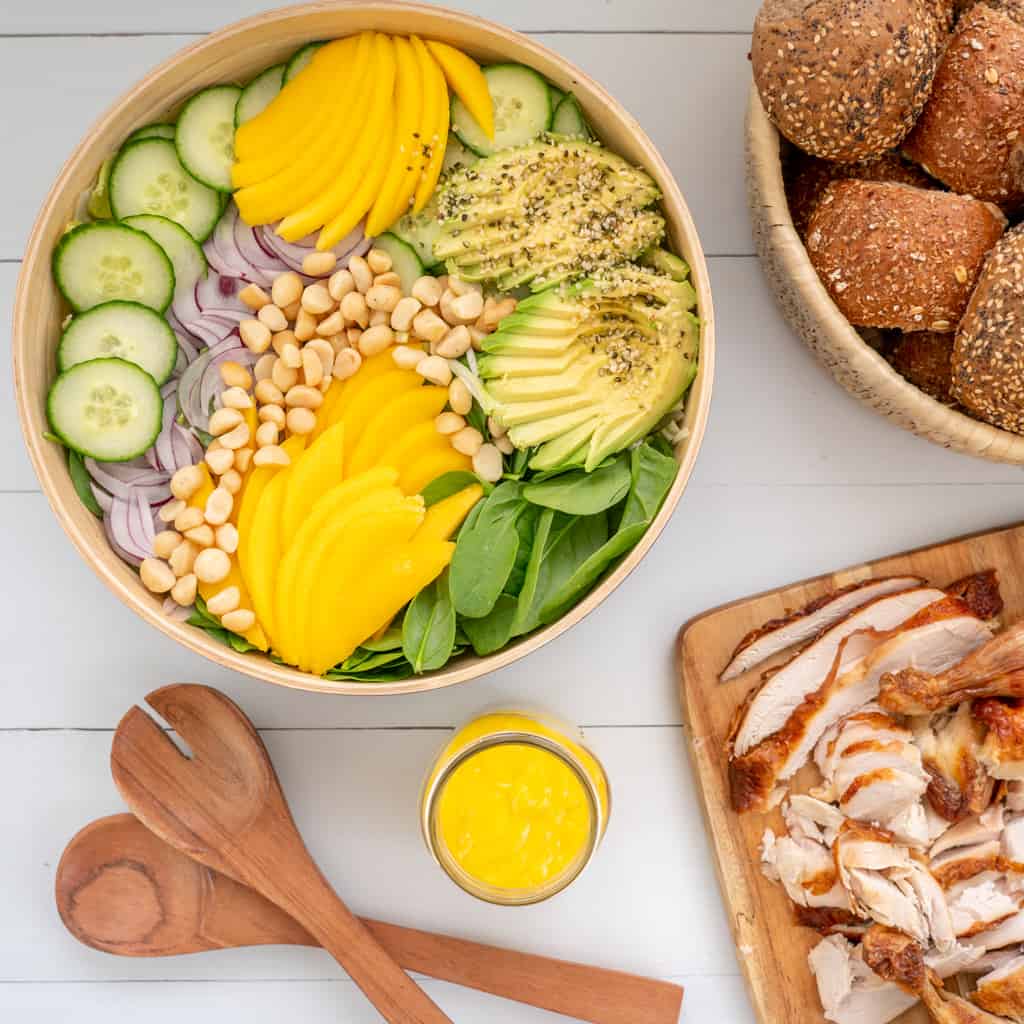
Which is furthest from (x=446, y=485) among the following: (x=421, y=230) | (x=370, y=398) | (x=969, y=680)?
(x=969, y=680)

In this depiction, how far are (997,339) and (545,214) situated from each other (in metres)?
0.65

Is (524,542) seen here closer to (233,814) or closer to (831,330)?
(831,330)

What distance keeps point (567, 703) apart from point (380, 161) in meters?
0.94

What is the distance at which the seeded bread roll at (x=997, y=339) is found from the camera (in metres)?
1.47

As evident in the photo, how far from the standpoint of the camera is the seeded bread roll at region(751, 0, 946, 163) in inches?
57.0

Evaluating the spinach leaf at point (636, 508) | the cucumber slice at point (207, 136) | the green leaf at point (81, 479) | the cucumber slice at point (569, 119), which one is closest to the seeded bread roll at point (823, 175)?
the cucumber slice at point (569, 119)

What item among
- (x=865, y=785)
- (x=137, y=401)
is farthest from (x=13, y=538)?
(x=865, y=785)

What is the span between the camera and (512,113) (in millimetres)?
1621

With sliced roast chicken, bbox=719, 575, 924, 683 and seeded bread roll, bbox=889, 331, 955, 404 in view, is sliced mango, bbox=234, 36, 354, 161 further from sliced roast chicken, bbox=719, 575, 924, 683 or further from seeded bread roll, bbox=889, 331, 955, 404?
sliced roast chicken, bbox=719, 575, 924, 683

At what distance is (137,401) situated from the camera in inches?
62.2

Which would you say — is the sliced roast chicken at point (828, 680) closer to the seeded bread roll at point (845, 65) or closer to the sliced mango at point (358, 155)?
the seeded bread roll at point (845, 65)

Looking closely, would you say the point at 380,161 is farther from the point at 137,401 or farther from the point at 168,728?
the point at 168,728

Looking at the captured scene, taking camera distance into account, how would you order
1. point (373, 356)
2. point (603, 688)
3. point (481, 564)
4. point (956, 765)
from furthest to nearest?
point (603, 688), point (956, 765), point (373, 356), point (481, 564)

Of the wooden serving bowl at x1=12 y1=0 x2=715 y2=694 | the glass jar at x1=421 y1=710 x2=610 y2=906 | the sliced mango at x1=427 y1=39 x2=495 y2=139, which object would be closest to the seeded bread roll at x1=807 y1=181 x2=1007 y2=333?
the wooden serving bowl at x1=12 y1=0 x2=715 y2=694
